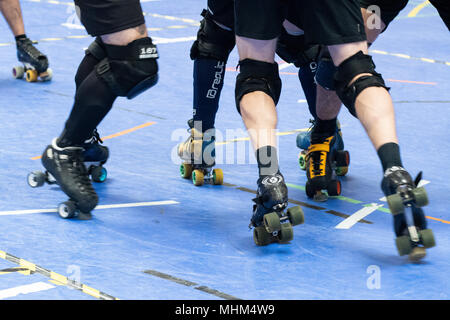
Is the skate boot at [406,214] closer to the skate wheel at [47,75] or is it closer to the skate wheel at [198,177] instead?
the skate wheel at [198,177]

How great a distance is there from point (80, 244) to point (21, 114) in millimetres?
2236

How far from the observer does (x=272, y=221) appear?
296cm

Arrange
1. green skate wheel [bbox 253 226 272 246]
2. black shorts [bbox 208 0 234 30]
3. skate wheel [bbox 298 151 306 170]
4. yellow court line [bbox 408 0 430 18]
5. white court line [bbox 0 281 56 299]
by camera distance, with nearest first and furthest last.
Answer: white court line [bbox 0 281 56 299]
green skate wheel [bbox 253 226 272 246]
black shorts [bbox 208 0 234 30]
skate wheel [bbox 298 151 306 170]
yellow court line [bbox 408 0 430 18]

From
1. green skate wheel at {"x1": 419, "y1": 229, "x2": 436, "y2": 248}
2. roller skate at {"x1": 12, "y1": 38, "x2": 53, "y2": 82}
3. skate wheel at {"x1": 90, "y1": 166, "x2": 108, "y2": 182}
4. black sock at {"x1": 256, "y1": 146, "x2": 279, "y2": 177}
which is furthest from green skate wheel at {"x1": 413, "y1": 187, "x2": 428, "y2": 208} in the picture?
roller skate at {"x1": 12, "y1": 38, "x2": 53, "y2": 82}

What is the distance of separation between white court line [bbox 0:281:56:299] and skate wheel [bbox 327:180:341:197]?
1633 millimetres

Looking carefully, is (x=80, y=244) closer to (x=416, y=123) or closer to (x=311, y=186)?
(x=311, y=186)

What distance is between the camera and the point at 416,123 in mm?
5152

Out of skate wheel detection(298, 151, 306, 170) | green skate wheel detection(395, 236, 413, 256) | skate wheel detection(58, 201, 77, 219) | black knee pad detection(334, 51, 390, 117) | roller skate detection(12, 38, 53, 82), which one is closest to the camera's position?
green skate wheel detection(395, 236, 413, 256)

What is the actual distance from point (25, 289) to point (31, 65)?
3.74 metres

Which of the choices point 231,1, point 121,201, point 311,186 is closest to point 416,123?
point 311,186

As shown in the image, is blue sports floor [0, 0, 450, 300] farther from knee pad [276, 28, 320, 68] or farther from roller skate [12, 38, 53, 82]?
knee pad [276, 28, 320, 68]

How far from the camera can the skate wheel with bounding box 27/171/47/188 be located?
11.9 feet

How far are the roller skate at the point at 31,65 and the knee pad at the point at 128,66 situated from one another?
278 cm

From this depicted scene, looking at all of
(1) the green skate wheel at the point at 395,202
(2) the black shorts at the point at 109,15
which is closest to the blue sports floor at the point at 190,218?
(1) the green skate wheel at the point at 395,202
